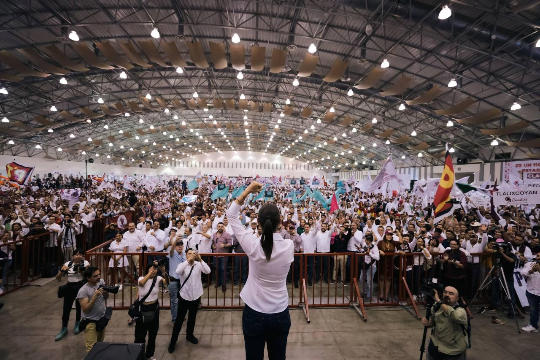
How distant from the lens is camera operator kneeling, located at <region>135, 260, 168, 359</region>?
3656 millimetres

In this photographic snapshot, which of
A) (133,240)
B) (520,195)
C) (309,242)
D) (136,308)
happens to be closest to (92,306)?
(136,308)

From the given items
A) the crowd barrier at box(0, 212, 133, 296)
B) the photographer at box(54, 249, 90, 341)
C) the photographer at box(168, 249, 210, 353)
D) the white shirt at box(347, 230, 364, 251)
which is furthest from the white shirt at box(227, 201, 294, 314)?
the crowd barrier at box(0, 212, 133, 296)

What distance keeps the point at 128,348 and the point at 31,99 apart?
28886 mm

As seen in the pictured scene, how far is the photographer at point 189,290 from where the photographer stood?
4.09 metres

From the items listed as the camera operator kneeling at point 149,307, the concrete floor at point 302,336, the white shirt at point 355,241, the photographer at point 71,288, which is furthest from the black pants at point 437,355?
the photographer at point 71,288

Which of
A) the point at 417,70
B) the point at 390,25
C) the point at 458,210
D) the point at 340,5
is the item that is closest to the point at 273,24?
the point at 340,5

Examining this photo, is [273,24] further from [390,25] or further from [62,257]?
[62,257]

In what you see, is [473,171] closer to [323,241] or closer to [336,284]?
[323,241]

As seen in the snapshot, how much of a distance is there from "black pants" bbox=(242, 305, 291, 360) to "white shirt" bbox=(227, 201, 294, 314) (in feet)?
0.14

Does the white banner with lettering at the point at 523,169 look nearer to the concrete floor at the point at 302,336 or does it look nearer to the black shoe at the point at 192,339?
the concrete floor at the point at 302,336

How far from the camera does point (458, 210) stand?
12.8 metres

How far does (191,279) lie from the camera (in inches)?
165

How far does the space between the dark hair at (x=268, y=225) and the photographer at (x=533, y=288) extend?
241 inches

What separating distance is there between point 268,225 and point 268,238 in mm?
81
